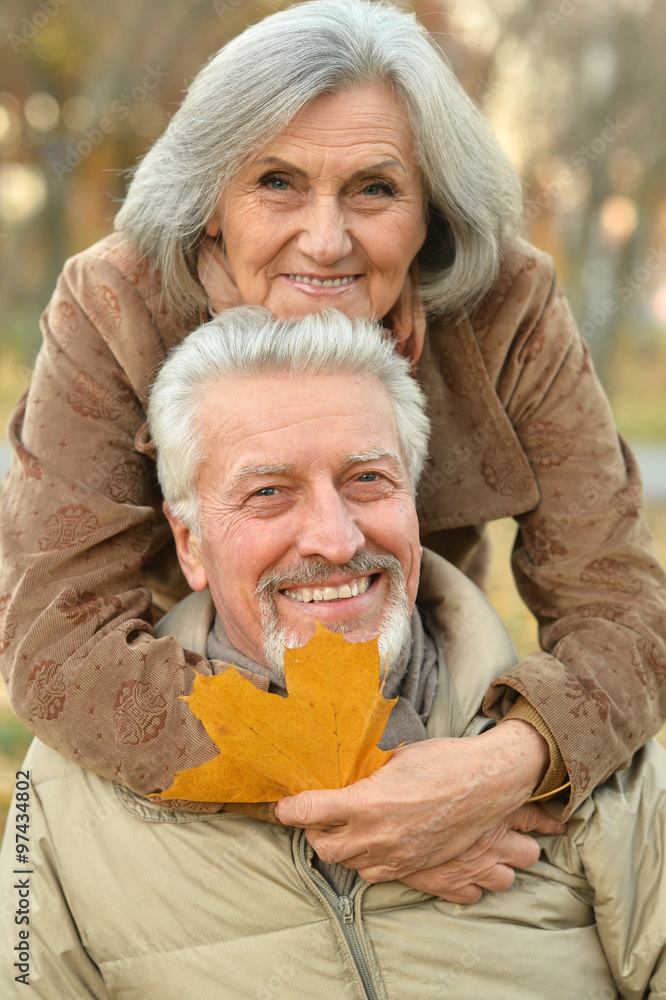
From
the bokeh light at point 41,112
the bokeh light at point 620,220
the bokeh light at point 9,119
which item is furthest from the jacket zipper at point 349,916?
the bokeh light at point 620,220

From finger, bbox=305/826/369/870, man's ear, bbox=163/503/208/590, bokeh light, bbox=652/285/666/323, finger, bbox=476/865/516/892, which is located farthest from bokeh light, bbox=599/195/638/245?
finger, bbox=305/826/369/870

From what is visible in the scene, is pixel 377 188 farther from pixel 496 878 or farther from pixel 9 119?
pixel 9 119

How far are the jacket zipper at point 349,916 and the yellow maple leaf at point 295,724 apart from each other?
22 centimetres

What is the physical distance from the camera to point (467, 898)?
6.89 ft

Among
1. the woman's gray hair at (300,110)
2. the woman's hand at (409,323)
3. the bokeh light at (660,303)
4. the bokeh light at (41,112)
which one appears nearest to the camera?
the woman's gray hair at (300,110)

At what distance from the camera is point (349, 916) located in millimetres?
2045

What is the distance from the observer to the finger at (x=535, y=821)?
2.20 meters

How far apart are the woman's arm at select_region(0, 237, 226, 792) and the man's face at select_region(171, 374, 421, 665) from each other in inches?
9.7

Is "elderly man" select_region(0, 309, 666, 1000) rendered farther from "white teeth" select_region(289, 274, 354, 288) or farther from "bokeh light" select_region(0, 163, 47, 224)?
"bokeh light" select_region(0, 163, 47, 224)

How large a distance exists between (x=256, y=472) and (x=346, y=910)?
927 millimetres

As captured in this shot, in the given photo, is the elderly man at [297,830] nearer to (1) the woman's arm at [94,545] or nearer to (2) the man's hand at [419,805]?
(2) the man's hand at [419,805]

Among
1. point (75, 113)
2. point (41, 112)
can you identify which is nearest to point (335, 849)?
point (75, 113)

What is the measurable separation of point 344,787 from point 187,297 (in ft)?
4.31

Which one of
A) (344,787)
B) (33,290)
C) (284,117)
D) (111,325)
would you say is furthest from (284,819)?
(33,290)
